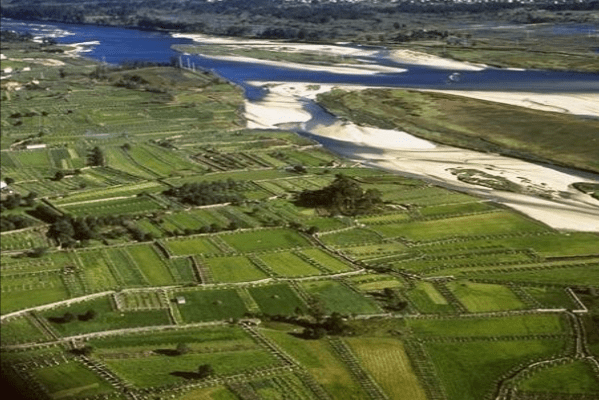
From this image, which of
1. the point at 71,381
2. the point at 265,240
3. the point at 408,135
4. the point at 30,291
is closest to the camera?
the point at 71,381

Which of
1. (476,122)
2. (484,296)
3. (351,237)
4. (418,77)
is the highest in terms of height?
(418,77)

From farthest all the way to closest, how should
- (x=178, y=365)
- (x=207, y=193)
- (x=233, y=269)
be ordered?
(x=207, y=193) → (x=233, y=269) → (x=178, y=365)

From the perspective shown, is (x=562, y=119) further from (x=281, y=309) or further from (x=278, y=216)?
(x=281, y=309)

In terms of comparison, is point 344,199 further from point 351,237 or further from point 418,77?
point 418,77

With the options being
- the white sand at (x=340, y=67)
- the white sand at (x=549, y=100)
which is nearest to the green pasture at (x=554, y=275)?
the white sand at (x=549, y=100)

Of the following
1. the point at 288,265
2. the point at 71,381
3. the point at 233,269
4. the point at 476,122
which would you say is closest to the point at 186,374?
the point at 71,381

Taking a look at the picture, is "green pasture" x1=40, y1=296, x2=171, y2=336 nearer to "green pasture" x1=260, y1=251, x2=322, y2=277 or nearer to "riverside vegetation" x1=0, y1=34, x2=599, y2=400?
"riverside vegetation" x1=0, y1=34, x2=599, y2=400

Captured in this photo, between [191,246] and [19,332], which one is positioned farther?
[191,246]

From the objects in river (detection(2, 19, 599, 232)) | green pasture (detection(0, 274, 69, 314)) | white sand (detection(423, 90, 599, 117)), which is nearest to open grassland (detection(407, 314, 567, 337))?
river (detection(2, 19, 599, 232))
